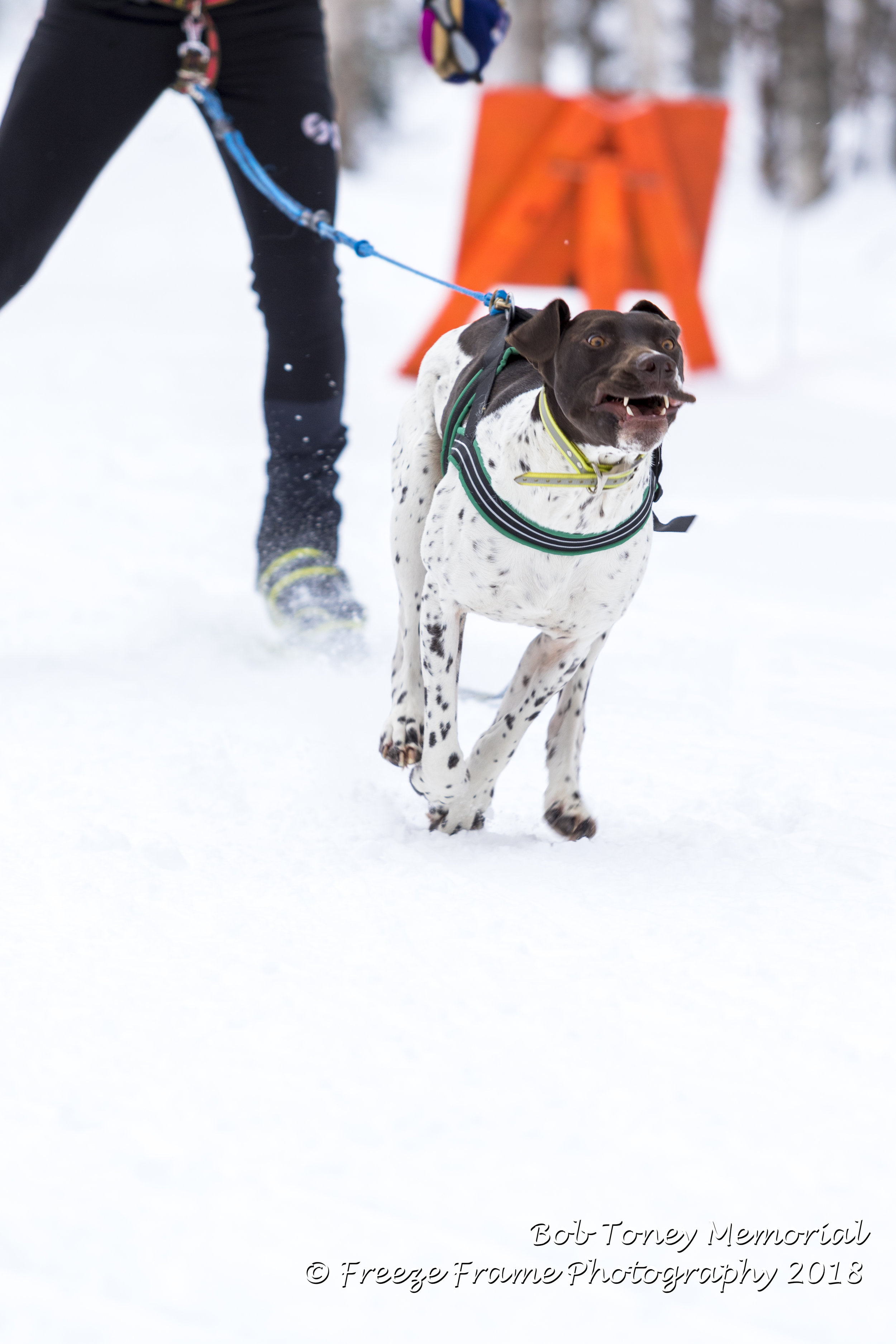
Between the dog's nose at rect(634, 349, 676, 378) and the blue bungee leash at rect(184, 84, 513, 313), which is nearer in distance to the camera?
the dog's nose at rect(634, 349, 676, 378)

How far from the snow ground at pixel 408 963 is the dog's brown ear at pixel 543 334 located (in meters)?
0.74

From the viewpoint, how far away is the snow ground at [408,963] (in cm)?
113

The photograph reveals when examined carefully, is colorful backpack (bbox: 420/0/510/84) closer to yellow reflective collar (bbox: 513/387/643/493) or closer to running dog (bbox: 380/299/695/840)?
running dog (bbox: 380/299/695/840)

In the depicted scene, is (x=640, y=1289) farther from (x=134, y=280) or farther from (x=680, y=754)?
(x=134, y=280)

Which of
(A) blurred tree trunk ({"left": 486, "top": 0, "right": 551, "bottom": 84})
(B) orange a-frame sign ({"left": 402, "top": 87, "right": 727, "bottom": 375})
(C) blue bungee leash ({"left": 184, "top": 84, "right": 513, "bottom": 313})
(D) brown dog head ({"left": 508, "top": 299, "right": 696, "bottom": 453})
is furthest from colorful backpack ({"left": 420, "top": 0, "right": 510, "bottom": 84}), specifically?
(A) blurred tree trunk ({"left": 486, "top": 0, "right": 551, "bottom": 84})

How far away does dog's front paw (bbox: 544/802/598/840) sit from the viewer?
2123 mm

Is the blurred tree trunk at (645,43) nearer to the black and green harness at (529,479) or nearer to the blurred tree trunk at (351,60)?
the blurred tree trunk at (351,60)

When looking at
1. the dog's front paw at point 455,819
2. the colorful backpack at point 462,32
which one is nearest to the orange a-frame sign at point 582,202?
the colorful backpack at point 462,32

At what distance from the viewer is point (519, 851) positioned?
202cm

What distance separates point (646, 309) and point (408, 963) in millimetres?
955

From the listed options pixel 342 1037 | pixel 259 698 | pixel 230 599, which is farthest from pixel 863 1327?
pixel 230 599

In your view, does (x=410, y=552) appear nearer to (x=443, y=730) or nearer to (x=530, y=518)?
(x=443, y=730)

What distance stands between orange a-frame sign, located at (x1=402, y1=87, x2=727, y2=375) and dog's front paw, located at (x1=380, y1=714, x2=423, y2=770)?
4516 millimetres

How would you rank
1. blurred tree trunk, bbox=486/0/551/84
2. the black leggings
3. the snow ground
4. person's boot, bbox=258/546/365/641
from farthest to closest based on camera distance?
blurred tree trunk, bbox=486/0/551/84 < person's boot, bbox=258/546/365/641 < the black leggings < the snow ground
